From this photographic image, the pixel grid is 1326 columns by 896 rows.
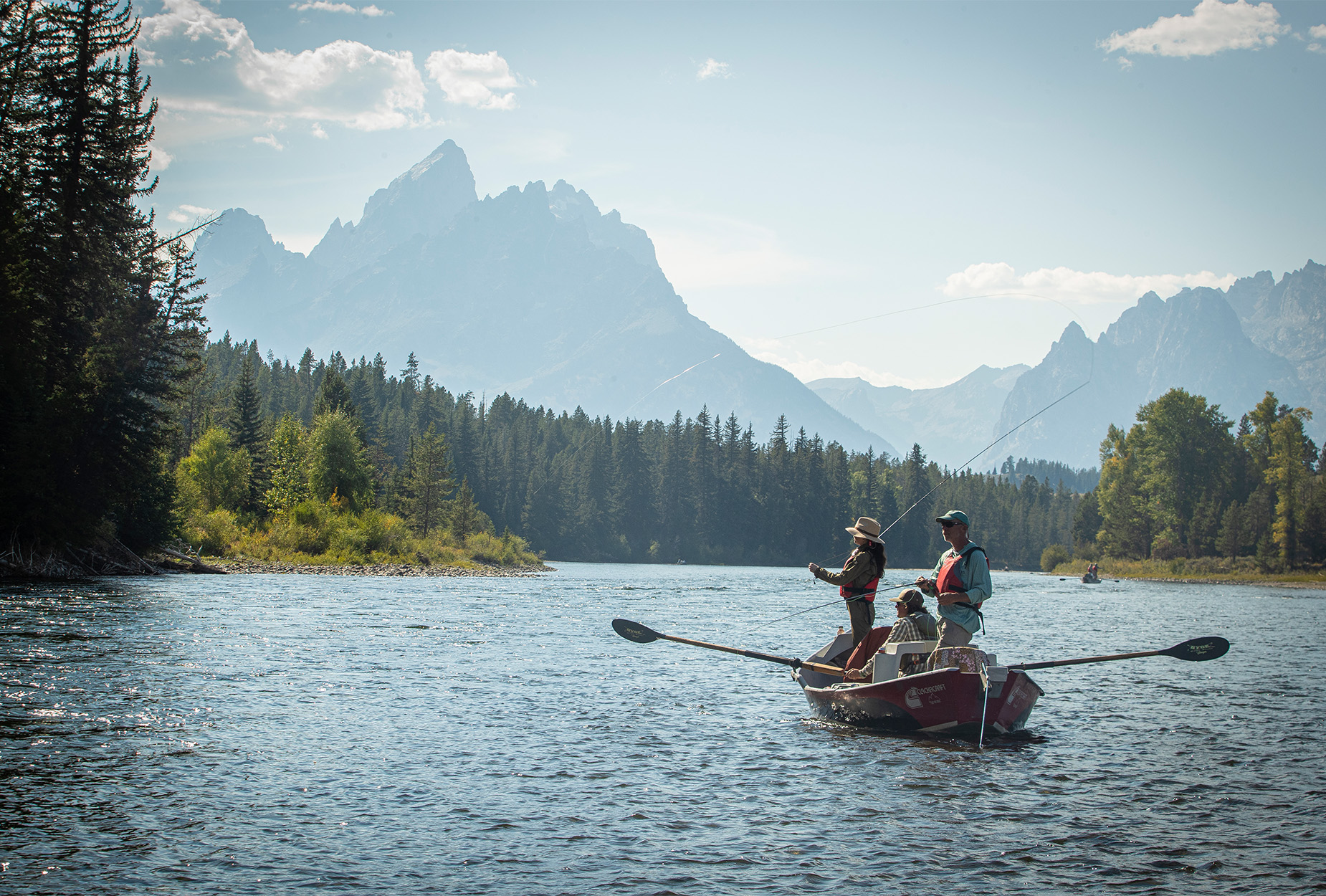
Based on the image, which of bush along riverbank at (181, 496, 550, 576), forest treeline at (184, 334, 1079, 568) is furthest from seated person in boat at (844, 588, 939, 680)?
forest treeline at (184, 334, 1079, 568)

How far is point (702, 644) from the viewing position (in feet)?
63.6

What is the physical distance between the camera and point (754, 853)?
9.42m

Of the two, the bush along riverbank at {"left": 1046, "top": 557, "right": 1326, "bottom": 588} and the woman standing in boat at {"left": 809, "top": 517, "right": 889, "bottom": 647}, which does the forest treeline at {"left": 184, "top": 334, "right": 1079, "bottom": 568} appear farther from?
the woman standing in boat at {"left": 809, "top": 517, "right": 889, "bottom": 647}

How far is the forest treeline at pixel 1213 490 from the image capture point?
327 feet

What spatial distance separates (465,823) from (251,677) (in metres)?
10.3

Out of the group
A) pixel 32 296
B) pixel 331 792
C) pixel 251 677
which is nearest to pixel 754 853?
pixel 331 792

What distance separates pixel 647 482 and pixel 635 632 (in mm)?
141655

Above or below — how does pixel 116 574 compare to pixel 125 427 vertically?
below

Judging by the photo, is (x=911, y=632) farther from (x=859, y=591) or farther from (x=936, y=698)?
(x=859, y=591)

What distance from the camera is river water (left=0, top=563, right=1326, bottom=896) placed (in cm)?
880

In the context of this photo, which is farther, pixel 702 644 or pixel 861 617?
pixel 702 644

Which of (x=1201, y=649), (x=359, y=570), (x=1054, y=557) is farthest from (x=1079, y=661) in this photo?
(x=1054, y=557)

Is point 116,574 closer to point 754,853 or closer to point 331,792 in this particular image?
point 331,792

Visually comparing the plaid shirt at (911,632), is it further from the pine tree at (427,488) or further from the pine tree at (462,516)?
the pine tree at (462,516)
